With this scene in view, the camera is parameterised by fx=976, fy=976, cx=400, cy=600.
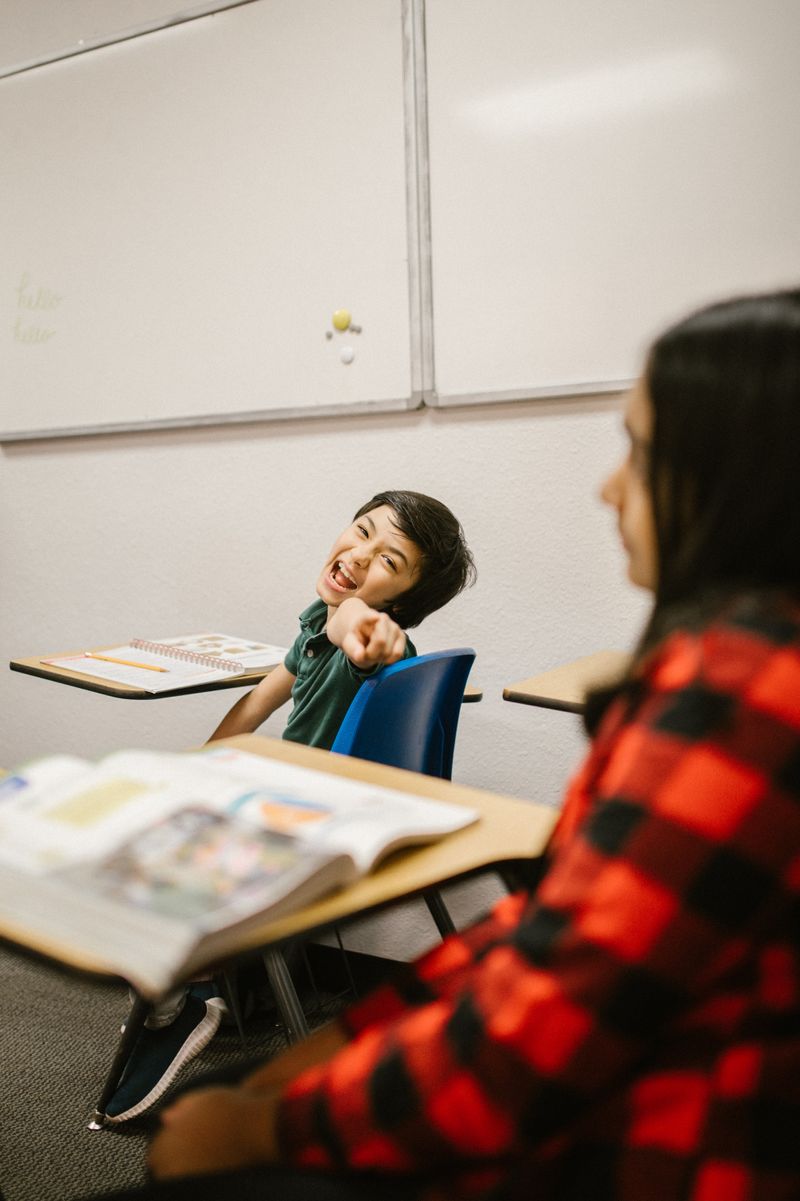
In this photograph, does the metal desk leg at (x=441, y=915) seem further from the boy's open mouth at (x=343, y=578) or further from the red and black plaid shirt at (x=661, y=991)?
the red and black plaid shirt at (x=661, y=991)

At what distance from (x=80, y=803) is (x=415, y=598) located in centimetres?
112

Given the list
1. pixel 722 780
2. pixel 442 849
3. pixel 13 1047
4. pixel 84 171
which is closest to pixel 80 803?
pixel 442 849

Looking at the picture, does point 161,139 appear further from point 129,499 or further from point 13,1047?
point 13,1047

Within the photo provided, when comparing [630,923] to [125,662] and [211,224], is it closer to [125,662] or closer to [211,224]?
[125,662]

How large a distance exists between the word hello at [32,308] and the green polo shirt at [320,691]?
62.6 inches

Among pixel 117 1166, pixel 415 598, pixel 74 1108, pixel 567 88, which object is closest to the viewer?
pixel 117 1166

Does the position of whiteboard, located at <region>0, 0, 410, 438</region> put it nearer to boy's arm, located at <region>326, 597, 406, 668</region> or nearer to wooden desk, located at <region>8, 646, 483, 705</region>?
wooden desk, located at <region>8, 646, 483, 705</region>

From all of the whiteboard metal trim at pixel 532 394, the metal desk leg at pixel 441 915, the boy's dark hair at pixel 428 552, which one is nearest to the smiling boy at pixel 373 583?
the boy's dark hair at pixel 428 552

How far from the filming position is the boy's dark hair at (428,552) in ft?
6.09

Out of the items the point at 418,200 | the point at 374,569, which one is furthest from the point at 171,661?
the point at 418,200

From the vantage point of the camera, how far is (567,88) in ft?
7.04

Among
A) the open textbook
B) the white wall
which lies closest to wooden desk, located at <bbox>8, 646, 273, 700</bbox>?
the white wall

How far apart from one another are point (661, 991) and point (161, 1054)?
62.1 inches

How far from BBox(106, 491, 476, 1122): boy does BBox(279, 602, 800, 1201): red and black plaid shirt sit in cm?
114
